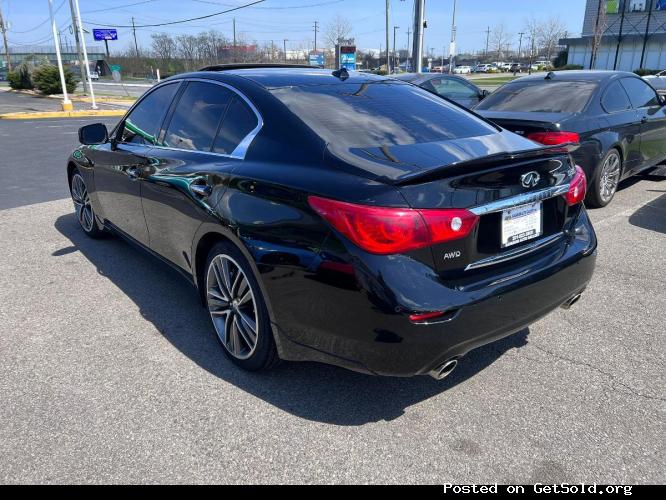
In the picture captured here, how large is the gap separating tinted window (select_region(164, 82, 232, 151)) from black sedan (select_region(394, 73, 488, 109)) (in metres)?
8.15

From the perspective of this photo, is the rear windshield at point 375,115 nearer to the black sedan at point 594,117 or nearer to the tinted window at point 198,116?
the tinted window at point 198,116

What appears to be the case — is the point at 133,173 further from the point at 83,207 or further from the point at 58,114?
the point at 58,114

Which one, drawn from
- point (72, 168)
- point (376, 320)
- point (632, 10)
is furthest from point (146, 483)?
point (632, 10)

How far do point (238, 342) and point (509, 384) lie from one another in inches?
59.8

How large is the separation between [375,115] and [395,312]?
52.6 inches

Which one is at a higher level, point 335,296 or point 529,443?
point 335,296

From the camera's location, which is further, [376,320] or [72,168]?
[72,168]

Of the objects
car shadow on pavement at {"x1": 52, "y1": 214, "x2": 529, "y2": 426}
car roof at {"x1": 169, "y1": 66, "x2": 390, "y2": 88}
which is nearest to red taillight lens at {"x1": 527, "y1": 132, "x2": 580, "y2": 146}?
car roof at {"x1": 169, "y1": 66, "x2": 390, "y2": 88}

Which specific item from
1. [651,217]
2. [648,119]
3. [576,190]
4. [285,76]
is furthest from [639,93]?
[285,76]

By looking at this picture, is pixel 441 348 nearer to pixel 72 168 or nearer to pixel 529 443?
pixel 529 443

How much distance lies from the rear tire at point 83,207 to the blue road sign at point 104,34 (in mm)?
34376

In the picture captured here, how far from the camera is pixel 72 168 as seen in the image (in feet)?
18.2

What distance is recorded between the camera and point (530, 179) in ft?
8.34

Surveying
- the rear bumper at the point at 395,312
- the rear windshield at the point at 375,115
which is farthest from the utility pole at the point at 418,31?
the rear bumper at the point at 395,312
